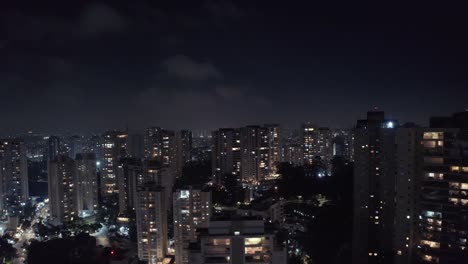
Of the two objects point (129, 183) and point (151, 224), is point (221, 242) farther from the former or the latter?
point (129, 183)

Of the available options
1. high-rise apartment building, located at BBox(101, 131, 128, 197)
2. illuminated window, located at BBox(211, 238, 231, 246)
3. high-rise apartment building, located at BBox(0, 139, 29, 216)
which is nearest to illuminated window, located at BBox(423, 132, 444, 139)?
illuminated window, located at BBox(211, 238, 231, 246)

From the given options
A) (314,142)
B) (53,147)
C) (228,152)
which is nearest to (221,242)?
(228,152)

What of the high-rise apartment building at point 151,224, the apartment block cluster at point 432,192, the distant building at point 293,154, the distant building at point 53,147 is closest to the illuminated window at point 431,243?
the apartment block cluster at point 432,192

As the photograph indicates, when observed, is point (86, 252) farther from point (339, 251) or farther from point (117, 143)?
point (117, 143)

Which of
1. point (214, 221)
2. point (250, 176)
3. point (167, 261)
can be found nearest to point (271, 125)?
point (250, 176)

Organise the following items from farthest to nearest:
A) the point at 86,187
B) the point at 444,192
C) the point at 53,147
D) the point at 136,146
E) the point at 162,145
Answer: the point at 136,146
the point at 53,147
the point at 162,145
the point at 86,187
the point at 444,192

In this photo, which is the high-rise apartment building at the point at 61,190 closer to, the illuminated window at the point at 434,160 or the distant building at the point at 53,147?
the distant building at the point at 53,147
